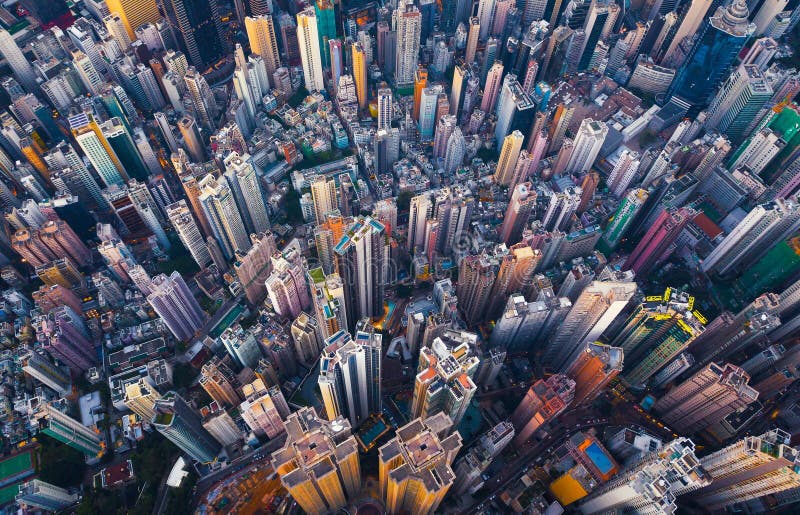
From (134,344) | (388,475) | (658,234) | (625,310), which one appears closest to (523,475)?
(388,475)

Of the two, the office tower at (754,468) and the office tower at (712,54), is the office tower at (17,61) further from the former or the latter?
the office tower at (754,468)

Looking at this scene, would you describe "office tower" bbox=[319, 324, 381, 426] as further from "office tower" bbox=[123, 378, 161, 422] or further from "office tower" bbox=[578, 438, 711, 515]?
"office tower" bbox=[578, 438, 711, 515]

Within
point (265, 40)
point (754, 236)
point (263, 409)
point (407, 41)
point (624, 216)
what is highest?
point (407, 41)

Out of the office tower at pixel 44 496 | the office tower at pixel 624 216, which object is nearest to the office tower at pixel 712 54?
the office tower at pixel 624 216

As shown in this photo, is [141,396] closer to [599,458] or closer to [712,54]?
[599,458]

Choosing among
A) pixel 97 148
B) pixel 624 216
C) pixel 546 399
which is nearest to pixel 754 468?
pixel 546 399

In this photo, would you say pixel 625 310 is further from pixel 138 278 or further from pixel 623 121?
pixel 138 278
